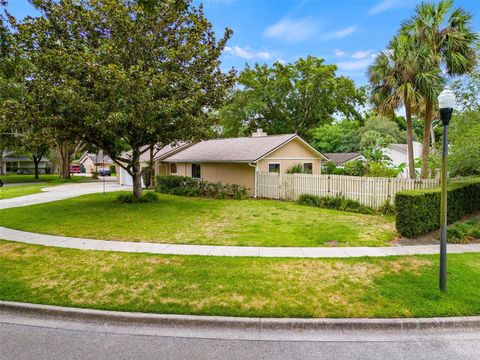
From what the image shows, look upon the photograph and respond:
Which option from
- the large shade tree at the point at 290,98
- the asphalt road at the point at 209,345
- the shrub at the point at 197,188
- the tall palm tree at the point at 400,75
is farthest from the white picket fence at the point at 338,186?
the large shade tree at the point at 290,98

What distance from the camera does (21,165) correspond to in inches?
2325

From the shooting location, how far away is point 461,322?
432cm

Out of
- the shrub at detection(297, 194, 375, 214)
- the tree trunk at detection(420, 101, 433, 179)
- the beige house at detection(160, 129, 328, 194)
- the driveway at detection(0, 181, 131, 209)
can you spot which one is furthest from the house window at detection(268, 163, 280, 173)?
the driveway at detection(0, 181, 131, 209)

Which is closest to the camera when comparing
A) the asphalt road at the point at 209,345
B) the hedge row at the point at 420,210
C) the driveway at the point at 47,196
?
the asphalt road at the point at 209,345

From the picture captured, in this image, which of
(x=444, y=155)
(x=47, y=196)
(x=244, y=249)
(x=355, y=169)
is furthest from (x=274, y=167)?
(x=47, y=196)

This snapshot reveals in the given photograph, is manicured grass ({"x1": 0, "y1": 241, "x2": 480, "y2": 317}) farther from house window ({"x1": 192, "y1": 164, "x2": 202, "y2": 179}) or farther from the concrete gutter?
house window ({"x1": 192, "y1": 164, "x2": 202, "y2": 179})

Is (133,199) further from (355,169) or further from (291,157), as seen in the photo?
(355,169)

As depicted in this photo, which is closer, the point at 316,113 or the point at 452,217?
the point at 452,217

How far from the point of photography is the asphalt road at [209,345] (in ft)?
12.1

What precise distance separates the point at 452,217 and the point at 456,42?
7.73 meters

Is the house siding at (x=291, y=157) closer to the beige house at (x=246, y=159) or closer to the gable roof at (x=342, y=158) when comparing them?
the beige house at (x=246, y=159)

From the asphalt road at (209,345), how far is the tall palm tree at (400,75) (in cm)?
1119

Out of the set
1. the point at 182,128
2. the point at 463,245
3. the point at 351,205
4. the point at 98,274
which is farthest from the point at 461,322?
the point at 182,128

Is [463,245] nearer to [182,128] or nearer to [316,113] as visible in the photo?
[182,128]
